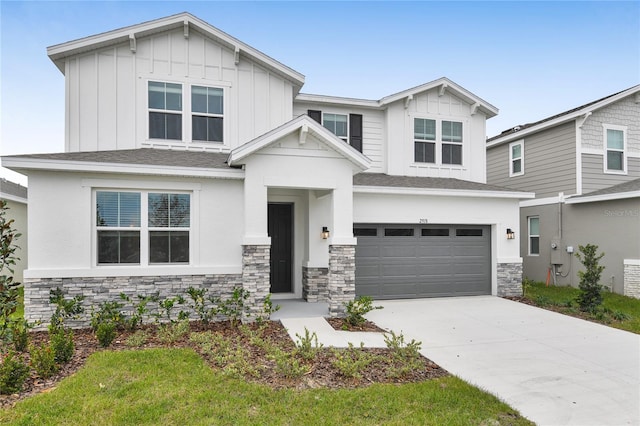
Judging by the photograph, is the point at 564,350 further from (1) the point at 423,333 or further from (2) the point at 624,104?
(2) the point at 624,104

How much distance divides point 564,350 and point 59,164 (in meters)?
9.95

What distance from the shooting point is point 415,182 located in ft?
35.8

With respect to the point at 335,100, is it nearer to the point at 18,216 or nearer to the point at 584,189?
the point at 584,189

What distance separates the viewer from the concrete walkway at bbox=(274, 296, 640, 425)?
4387 mm

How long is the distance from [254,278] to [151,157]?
3.68m

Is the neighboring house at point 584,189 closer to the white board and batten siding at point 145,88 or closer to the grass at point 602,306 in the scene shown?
the grass at point 602,306

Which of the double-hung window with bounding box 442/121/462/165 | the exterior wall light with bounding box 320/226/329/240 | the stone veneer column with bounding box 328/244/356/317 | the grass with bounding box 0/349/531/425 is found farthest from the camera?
the double-hung window with bounding box 442/121/462/165

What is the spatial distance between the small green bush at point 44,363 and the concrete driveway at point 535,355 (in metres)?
5.44

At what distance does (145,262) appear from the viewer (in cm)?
791

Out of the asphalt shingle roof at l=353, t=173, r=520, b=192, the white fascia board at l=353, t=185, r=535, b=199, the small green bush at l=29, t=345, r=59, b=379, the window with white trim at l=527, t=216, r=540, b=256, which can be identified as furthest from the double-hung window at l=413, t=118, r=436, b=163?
the small green bush at l=29, t=345, r=59, b=379

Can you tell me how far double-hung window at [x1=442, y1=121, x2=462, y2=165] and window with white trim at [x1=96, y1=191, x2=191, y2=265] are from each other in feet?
27.5

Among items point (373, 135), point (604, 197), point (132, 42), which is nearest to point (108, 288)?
point (132, 42)

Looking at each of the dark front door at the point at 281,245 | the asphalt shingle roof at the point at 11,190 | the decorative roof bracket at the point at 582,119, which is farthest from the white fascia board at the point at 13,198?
the decorative roof bracket at the point at 582,119

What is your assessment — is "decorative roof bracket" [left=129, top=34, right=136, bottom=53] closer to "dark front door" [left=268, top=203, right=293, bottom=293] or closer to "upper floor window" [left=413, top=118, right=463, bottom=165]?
"dark front door" [left=268, top=203, right=293, bottom=293]
